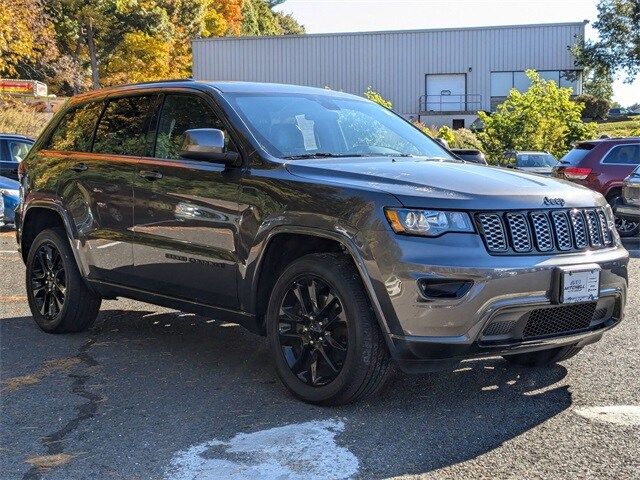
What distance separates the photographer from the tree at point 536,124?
3369 cm

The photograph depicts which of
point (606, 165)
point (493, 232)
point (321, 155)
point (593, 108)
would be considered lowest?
point (606, 165)

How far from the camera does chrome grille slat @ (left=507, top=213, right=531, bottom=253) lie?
472 cm

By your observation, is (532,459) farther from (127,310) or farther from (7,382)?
(127,310)

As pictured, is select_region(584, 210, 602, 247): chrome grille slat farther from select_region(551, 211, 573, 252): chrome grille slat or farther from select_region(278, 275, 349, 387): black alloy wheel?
select_region(278, 275, 349, 387): black alloy wheel

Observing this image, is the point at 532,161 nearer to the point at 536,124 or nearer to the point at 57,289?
the point at 536,124

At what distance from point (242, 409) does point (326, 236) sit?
102cm

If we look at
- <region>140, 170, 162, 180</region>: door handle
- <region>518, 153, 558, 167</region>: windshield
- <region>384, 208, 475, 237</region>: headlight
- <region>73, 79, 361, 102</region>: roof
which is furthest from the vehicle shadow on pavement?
<region>518, 153, 558, 167</region>: windshield

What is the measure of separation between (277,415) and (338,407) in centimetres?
32

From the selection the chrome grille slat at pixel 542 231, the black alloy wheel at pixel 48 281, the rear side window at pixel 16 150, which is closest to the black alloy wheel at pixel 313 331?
the chrome grille slat at pixel 542 231

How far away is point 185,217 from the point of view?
19.0 ft

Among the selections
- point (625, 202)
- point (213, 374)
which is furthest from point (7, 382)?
point (625, 202)

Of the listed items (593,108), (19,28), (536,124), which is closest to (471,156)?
(19,28)

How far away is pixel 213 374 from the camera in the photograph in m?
5.84

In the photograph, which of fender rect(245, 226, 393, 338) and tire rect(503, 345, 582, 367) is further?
tire rect(503, 345, 582, 367)
